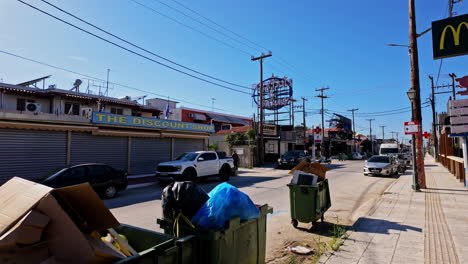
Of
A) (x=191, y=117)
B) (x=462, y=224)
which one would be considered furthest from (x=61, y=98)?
(x=462, y=224)

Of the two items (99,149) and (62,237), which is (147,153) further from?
(62,237)

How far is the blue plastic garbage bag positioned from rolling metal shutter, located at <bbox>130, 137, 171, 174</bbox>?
16848 mm

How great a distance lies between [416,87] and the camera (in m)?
12.7

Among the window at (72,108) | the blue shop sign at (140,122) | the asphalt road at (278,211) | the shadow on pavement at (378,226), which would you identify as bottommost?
the asphalt road at (278,211)

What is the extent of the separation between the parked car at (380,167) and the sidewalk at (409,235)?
9682 millimetres

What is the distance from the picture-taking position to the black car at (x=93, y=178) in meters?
9.69

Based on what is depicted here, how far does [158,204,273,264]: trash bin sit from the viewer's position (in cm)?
282

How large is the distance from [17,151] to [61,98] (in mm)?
9683

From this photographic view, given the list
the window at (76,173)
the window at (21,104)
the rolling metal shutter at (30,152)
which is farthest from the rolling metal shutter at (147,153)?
the window at (21,104)

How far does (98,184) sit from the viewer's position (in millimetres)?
10703

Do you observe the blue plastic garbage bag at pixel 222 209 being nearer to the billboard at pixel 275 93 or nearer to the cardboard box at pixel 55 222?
the cardboard box at pixel 55 222

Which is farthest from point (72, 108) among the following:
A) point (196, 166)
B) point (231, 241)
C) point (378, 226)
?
point (231, 241)

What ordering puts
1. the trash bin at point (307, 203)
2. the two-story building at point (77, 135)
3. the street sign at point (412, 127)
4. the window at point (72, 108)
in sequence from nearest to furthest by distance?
the trash bin at point (307, 203), the street sign at point (412, 127), the two-story building at point (77, 135), the window at point (72, 108)

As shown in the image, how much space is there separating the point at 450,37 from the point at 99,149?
1770 centimetres
